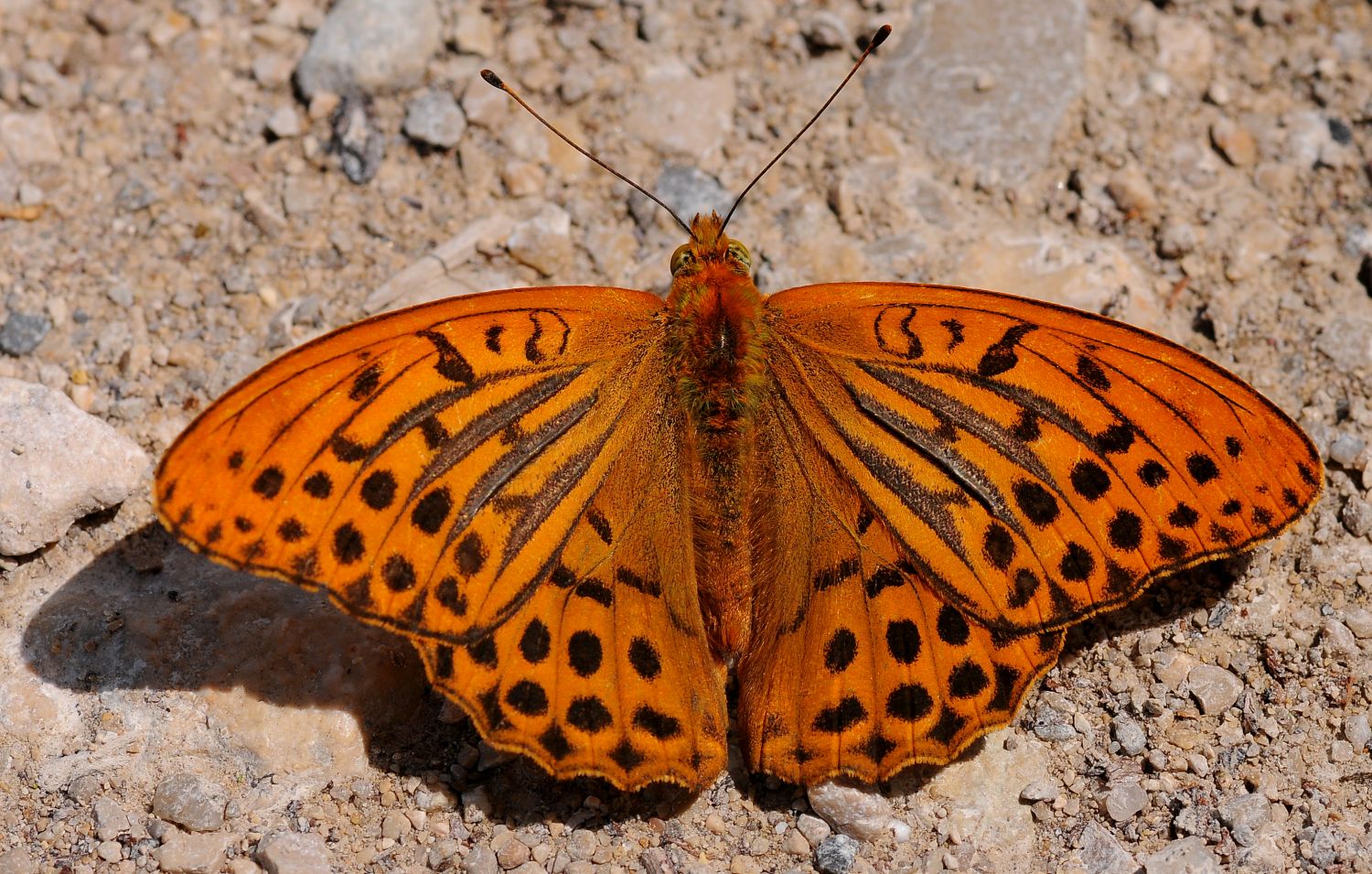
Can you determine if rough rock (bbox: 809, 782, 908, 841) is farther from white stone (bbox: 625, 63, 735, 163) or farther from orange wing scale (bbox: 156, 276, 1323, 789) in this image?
white stone (bbox: 625, 63, 735, 163)

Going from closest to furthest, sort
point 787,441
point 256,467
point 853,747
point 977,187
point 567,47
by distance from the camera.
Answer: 1. point 256,467
2. point 853,747
3. point 787,441
4. point 977,187
5. point 567,47

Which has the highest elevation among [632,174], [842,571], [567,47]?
[567,47]

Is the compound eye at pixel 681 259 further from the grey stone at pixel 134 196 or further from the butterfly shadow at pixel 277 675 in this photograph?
the grey stone at pixel 134 196

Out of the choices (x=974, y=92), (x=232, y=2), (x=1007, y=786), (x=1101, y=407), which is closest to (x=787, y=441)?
(x=1101, y=407)

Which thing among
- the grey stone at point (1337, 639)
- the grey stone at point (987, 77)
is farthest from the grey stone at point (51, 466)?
the grey stone at point (1337, 639)

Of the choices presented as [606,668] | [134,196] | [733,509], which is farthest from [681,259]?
[134,196]

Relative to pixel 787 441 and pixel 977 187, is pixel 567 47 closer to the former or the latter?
pixel 977 187
